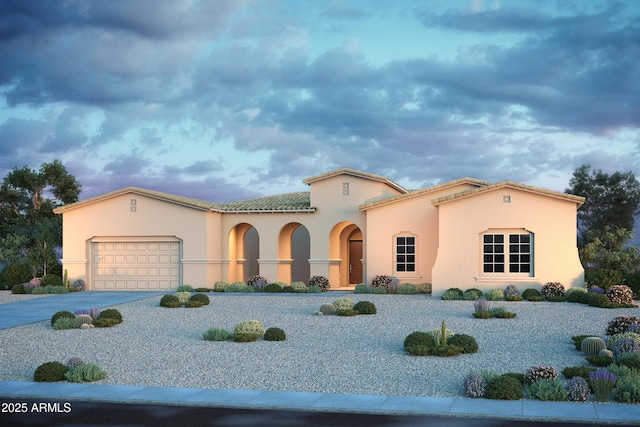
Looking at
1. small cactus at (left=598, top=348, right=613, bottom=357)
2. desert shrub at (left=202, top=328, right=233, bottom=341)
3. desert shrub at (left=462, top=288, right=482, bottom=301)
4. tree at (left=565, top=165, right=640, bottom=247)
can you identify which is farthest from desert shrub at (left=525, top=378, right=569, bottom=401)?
tree at (left=565, top=165, right=640, bottom=247)

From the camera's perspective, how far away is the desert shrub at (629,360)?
12953mm

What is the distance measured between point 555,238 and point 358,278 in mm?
12999

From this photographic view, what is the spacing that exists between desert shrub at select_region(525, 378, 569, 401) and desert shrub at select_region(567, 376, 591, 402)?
78 millimetres

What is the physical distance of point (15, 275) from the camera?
35188mm

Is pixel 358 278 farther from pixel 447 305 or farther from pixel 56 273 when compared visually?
pixel 56 273

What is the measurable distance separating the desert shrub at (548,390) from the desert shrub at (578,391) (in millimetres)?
78

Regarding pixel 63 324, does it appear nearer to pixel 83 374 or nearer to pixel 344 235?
pixel 83 374

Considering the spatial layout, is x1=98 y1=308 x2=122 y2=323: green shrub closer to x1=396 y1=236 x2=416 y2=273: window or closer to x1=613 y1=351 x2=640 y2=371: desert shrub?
x1=396 y1=236 x2=416 y2=273: window

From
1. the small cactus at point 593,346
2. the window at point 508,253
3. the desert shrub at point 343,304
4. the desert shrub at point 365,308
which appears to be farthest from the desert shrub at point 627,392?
the window at point 508,253

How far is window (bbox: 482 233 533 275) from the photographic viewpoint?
27922 millimetres

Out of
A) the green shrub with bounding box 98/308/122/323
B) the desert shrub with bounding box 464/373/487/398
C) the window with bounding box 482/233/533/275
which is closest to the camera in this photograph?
the desert shrub with bounding box 464/373/487/398

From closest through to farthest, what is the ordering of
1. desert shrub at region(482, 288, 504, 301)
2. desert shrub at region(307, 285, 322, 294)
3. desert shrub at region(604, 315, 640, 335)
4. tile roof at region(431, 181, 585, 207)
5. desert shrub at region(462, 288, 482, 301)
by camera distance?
desert shrub at region(604, 315, 640, 335), desert shrub at region(482, 288, 504, 301), desert shrub at region(462, 288, 482, 301), tile roof at region(431, 181, 585, 207), desert shrub at region(307, 285, 322, 294)

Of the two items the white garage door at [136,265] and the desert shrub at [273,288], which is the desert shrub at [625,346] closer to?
the desert shrub at [273,288]

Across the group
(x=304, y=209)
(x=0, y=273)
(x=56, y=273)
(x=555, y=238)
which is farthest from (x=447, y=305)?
(x=0, y=273)
